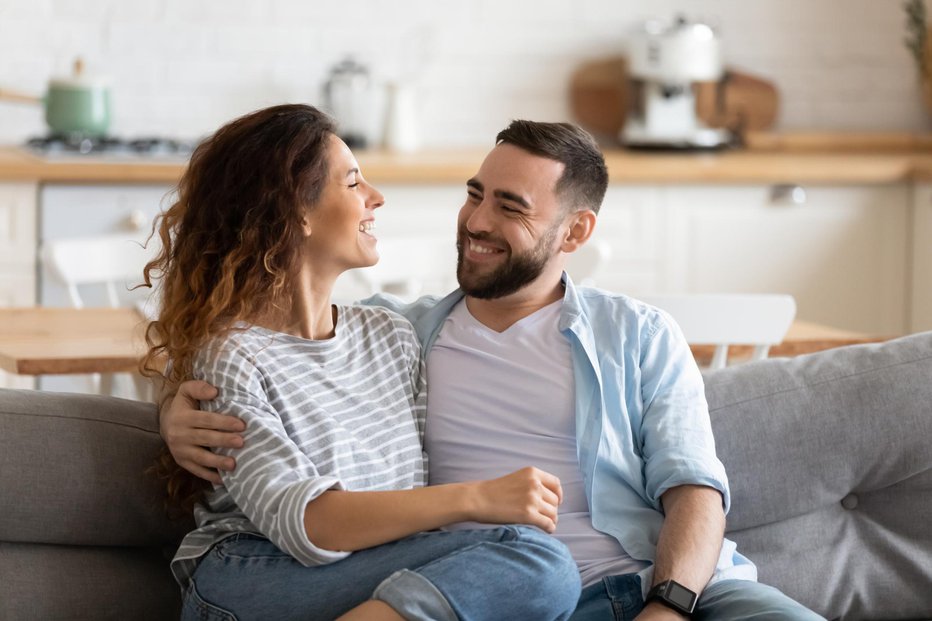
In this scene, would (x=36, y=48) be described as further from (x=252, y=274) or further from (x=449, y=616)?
(x=449, y=616)

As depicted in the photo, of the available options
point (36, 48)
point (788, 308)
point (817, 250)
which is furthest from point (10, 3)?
point (788, 308)

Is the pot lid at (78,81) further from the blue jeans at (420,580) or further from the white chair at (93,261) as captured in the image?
the blue jeans at (420,580)

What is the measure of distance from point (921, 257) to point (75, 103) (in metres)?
2.61

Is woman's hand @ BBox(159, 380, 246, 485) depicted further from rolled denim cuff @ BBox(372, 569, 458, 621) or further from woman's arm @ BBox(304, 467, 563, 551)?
rolled denim cuff @ BBox(372, 569, 458, 621)

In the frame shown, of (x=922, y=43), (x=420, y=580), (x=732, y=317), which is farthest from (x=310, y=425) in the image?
(x=922, y=43)

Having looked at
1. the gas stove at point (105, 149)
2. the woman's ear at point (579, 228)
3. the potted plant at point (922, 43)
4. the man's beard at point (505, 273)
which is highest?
the potted plant at point (922, 43)

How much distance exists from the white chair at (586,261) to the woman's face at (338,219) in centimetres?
120

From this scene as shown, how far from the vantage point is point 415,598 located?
5.39 ft

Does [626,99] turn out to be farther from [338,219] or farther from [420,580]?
[420,580]

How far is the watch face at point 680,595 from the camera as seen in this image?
1813 mm

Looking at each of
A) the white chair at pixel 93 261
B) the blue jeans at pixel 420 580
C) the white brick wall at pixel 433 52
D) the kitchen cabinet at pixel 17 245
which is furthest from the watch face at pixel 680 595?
the white brick wall at pixel 433 52

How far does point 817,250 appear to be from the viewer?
440 centimetres

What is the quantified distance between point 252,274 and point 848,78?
11.8ft

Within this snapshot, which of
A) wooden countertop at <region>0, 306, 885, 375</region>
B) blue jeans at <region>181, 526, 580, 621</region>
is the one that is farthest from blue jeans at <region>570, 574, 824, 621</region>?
wooden countertop at <region>0, 306, 885, 375</region>
